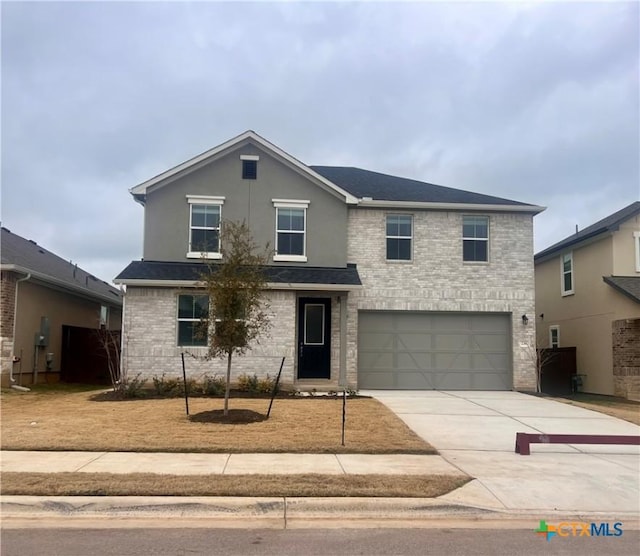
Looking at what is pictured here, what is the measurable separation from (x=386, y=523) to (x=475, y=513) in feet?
3.81

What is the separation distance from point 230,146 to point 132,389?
8.20 m

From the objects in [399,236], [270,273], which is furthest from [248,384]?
[399,236]

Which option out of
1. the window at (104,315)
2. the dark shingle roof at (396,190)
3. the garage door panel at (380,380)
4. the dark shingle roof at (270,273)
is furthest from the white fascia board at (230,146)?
the window at (104,315)

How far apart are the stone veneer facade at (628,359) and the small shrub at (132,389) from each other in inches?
604

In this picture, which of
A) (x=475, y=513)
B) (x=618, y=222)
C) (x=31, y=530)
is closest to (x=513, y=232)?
(x=618, y=222)

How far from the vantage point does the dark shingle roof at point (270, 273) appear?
18031 mm

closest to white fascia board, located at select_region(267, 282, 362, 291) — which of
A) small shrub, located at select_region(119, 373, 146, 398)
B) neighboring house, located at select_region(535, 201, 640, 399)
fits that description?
small shrub, located at select_region(119, 373, 146, 398)

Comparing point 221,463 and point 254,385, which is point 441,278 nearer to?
point 254,385

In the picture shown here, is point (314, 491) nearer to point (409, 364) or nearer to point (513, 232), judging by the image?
point (409, 364)

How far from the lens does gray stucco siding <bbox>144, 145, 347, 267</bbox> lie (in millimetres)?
19359

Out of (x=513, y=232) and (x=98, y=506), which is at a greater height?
(x=513, y=232)

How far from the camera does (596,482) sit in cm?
870

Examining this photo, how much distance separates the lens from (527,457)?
10195 mm

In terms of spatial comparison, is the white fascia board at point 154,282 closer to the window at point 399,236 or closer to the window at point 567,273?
the window at point 399,236
